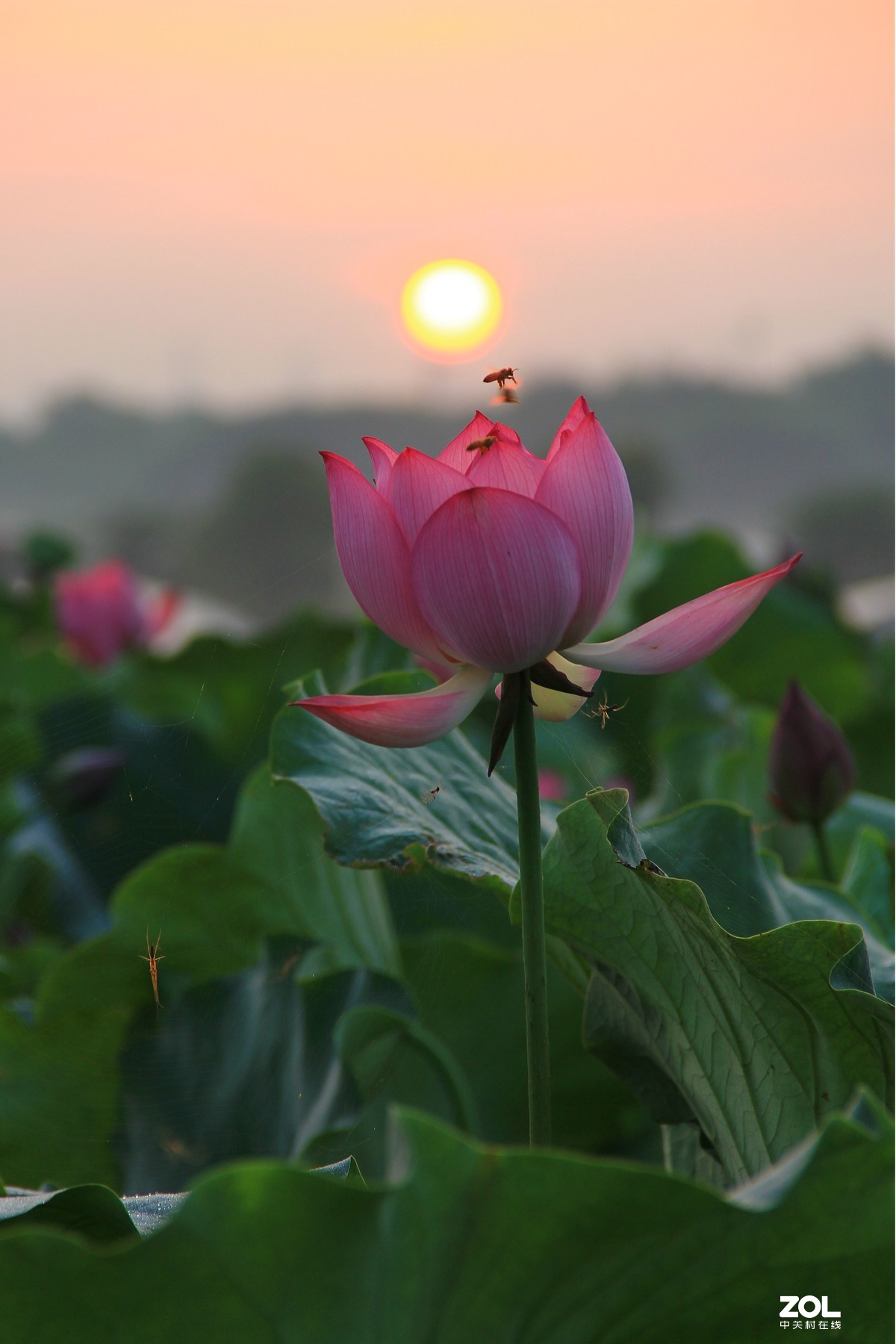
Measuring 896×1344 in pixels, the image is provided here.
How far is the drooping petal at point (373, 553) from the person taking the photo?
247mm

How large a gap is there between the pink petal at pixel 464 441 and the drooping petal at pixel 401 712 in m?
0.06

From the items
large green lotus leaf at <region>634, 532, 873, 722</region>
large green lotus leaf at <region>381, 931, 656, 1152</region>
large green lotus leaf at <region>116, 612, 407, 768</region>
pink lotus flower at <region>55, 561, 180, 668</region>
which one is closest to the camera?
large green lotus leaf at <region>381, 931, 656, 1152</region>

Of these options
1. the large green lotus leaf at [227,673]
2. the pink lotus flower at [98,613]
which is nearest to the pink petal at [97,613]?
the pink lotus flower at [98,613]

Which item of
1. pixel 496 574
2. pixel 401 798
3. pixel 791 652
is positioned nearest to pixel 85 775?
pixel 401 798

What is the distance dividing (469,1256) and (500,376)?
0.60 ft

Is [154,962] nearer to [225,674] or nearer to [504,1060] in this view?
[504,1060]

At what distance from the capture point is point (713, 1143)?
1.00ft

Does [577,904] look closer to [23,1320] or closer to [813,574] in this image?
[23,1320]

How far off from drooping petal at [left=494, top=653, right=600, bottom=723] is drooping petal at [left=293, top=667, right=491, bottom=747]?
2 centimetres

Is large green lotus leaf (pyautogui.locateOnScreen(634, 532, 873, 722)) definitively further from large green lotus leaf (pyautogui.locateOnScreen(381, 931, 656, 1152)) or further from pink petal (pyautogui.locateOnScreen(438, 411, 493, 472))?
pink petal (pyautogui.locateOnScreen(438, 411, 493, 472))

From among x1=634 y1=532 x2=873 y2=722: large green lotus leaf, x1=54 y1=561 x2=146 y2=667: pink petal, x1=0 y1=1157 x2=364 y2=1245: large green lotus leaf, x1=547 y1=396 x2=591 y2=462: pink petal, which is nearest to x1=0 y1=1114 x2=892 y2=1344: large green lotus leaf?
x1=0 y1=1157 x2=364 y2=1245: large green lotus leaf

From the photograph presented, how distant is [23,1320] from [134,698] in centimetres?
98

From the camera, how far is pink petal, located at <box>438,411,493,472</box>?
0.28m

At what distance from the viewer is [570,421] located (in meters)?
0.27
